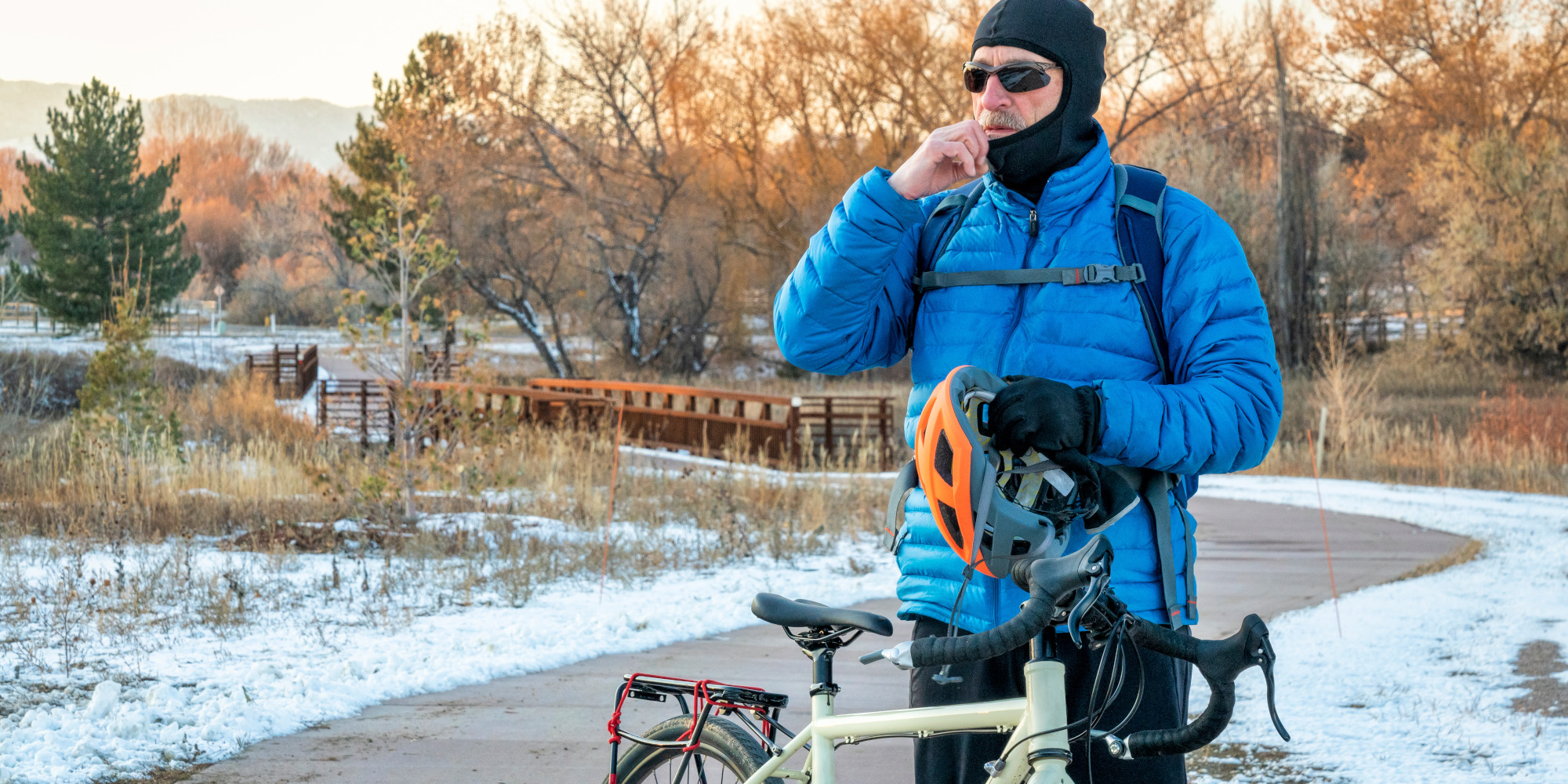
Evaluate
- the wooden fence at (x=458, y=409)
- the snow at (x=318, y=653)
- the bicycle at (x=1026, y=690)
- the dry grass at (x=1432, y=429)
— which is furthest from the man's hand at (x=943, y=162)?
the dry grass at (x=1432, y=429)

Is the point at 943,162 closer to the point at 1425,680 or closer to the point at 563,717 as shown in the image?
the point at 563,717

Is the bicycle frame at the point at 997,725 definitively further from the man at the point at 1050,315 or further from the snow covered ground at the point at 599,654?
the snow covered ground at the point at 599,654

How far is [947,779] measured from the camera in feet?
7.57

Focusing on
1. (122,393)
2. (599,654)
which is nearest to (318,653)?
(599,654)

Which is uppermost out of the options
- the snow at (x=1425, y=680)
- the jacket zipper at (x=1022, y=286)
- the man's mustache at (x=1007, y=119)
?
the man's mustache at (x=1007, y=119)

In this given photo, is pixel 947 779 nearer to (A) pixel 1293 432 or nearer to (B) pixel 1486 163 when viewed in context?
(A) pixel 1293 432

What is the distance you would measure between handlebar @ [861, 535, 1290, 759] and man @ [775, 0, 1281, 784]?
1.14ft

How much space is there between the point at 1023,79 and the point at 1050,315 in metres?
0.40

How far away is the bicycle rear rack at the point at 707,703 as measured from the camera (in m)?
2.64

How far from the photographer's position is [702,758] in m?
2.72

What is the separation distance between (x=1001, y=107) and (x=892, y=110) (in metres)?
36.0

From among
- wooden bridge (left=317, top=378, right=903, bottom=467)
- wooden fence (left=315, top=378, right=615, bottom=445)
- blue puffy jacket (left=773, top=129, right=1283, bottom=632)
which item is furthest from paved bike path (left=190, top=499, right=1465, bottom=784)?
wooden bridge (left=317, top=378, right=903, bottom=467)

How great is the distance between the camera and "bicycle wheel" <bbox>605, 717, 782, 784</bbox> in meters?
2.58

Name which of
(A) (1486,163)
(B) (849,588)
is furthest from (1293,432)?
(B) (849,588)
